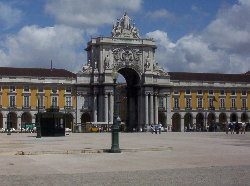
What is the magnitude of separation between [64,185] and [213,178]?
161 inches

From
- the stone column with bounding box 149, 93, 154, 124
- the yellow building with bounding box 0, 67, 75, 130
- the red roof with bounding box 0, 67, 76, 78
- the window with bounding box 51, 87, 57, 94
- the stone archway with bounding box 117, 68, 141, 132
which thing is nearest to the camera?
the yellow building with bounding box 0, 67, 75, 130

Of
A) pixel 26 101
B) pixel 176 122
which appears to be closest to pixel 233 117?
pixel 176 122

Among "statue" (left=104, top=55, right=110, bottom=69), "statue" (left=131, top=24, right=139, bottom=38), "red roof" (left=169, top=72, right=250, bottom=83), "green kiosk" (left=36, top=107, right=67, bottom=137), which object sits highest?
"statue" (left=131, top=24, right=139, bottom=38)

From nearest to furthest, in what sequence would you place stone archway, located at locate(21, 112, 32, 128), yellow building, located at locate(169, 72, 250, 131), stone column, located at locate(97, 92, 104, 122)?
stone archway, located at locate(21, 112, 32, 128)
stone column, located at locate(97, 92, 104, 122)
yellow building, located at locate(169, 72, 250, 131)

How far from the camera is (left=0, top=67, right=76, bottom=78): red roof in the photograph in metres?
99.7

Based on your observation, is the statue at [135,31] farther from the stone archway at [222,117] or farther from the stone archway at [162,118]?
the stone archway at [222,117]

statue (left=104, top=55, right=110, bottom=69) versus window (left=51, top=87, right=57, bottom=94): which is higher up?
statue (left=104, top=55, right=110, bottom=69)

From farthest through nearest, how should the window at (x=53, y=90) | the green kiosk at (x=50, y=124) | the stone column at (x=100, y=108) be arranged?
the window at (x=53, y=90), the stone column at (x=100, y=108), the green kiosk at (x=50, y=124)

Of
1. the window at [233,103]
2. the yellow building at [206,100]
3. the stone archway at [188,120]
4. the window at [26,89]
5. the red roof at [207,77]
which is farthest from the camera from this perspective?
the red roof at [207,77]

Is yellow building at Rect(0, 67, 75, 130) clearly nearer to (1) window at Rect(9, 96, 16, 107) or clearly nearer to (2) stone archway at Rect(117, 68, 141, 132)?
(1) window at Rect(9, 96, 16, 107)

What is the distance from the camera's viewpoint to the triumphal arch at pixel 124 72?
9931 centimetres

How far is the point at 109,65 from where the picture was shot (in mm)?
99312

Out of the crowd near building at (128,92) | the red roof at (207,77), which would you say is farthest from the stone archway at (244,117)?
the red roof at (207,77)

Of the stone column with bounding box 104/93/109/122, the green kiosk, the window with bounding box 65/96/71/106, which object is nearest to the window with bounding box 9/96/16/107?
the window with bounding box 65/96/71/106
